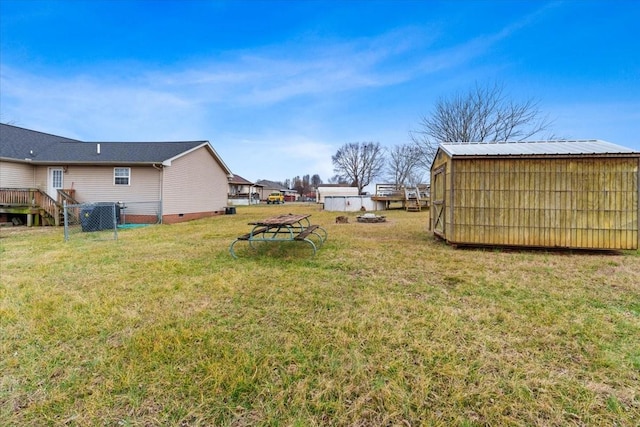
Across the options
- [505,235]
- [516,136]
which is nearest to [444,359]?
[505,235]

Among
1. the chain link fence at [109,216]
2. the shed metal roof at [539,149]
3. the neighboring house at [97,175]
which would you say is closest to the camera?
the shed metal roof at [539,149]

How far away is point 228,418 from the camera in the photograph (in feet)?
5.40

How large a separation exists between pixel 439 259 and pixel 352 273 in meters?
2.22

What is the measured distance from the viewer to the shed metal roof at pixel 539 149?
6.22 m

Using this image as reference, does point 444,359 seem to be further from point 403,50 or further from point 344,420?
point 403,50

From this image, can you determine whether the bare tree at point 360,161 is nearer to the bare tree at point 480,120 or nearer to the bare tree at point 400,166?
the bare tree at point 400,166

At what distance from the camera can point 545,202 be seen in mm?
6297

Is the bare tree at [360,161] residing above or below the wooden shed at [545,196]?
above

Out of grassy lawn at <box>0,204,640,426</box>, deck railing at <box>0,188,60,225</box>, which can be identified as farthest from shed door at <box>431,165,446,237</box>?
deck railing at <box>0,188,60,225</box>

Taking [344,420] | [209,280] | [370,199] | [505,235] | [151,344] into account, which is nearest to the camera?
[344,420]

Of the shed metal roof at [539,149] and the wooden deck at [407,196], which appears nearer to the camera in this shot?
the shed metal roof at [539,149]

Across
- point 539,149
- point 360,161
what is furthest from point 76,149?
point 360,161

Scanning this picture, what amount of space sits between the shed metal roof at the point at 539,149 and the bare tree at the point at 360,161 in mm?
51259

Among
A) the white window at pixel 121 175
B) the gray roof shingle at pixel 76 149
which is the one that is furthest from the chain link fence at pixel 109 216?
the gray roof shingle at pixel 76 149
